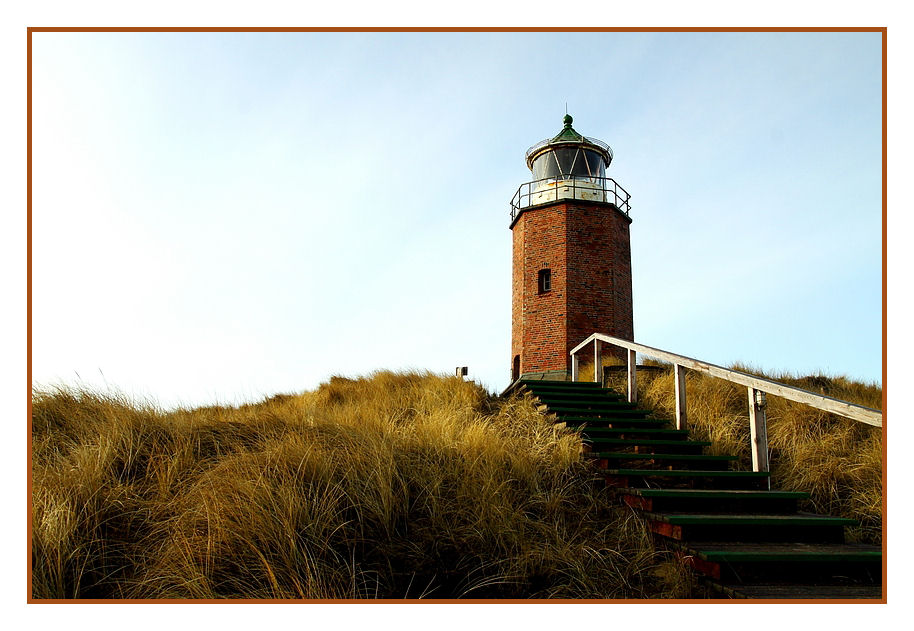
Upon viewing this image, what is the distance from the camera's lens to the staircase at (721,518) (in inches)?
167

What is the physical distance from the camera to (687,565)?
4.49 meters

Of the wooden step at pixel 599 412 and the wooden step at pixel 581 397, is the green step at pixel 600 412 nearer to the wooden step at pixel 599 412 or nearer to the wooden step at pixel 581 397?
the wooden step at pixel 599 412

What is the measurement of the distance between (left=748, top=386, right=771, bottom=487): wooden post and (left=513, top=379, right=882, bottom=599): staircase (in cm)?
21

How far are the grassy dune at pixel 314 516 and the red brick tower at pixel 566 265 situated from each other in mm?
9417

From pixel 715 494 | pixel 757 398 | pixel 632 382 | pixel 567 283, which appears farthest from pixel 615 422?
pixel 567 283

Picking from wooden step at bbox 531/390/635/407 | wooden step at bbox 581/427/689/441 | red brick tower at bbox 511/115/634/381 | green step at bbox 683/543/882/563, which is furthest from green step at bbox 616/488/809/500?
red brick tower at bbox 511/115/634/381

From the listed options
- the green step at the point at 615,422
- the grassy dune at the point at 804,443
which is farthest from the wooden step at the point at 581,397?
the green step at the point at 615,422

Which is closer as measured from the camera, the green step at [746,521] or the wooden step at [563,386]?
the green step at [746,521]

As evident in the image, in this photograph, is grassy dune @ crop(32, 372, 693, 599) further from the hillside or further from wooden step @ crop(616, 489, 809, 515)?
wooden step @ crop(616, 489, 809, 515)

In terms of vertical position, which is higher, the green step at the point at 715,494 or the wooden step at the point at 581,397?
the wooden step at the point at 581,397

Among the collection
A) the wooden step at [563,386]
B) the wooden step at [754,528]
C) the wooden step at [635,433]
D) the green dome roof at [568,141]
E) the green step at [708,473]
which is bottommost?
the wooden step at [754,528]

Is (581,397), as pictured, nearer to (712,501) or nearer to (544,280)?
(712,501)

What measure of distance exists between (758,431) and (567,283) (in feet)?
30.5
